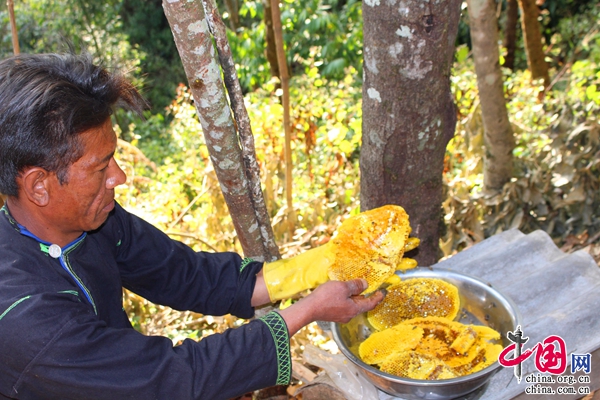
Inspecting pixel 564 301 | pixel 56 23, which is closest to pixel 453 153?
pixel 564 301

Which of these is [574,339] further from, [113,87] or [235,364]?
[113,87]

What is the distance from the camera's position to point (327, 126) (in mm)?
4527

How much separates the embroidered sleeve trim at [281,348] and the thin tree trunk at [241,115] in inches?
22.3

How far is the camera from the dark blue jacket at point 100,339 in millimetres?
1311

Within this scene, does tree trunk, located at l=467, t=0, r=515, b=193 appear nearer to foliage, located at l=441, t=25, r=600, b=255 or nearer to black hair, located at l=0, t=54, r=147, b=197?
foliage, located at l=441, t=25, r=600, b=255

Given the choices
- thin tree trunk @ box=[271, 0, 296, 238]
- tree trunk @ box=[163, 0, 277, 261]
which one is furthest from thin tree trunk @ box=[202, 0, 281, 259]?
thin tree trunk @ box=[271, 0, 296, 238]

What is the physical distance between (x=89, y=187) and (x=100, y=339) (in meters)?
0.41

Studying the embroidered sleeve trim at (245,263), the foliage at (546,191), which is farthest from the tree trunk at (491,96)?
the embroidered sleeve trim at (245,263)

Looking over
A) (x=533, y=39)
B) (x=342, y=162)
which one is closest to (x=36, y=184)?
(x=342, y=162)

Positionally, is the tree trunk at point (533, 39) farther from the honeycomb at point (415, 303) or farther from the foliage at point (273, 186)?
the honeycomb at point (415, 303)

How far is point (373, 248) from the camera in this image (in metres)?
1.80

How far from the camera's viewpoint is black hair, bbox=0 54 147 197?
1341 millimetres

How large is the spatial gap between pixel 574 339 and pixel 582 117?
2254 millimetres

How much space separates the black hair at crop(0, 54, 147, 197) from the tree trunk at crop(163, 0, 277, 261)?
0.30 meters
